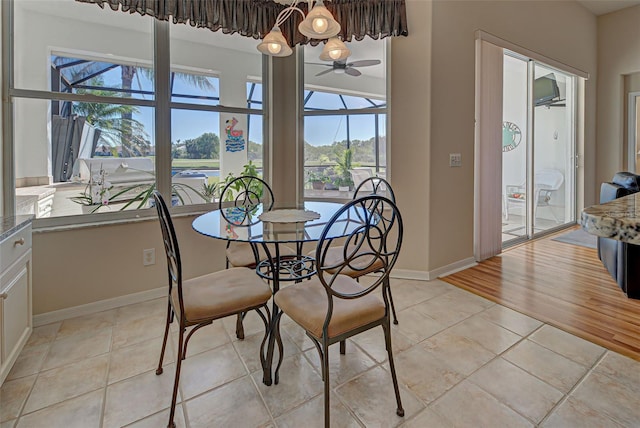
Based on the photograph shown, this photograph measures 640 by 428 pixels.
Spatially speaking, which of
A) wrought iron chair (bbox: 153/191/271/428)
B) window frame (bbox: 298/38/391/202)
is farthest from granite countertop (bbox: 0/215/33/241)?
window frame (bbox: 298/38/391/202)

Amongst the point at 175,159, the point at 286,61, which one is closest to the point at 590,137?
the point at 286,61

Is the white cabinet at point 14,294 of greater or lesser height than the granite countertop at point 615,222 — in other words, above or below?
below

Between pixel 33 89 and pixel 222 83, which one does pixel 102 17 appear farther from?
pixel 222 83

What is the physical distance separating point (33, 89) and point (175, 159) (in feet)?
3.31

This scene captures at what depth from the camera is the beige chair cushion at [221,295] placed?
145 cm

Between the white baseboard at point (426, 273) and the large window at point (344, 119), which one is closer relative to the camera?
the white baseboard at point (426, 273)

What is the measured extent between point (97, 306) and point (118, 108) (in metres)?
1.54

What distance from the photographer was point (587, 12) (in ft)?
15.8

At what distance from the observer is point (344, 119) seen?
333cm

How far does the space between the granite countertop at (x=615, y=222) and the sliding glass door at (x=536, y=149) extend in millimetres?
3696

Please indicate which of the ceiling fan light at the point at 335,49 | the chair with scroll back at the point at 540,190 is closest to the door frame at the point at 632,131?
the chair with scroll back at the point at 540,190

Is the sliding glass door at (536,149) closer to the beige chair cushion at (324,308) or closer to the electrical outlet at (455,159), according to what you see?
the electrical outlet at (455,159)

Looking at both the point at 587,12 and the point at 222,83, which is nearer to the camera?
the point at 222,83

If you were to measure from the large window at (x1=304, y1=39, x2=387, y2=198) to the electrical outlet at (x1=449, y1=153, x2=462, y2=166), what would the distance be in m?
0.63
